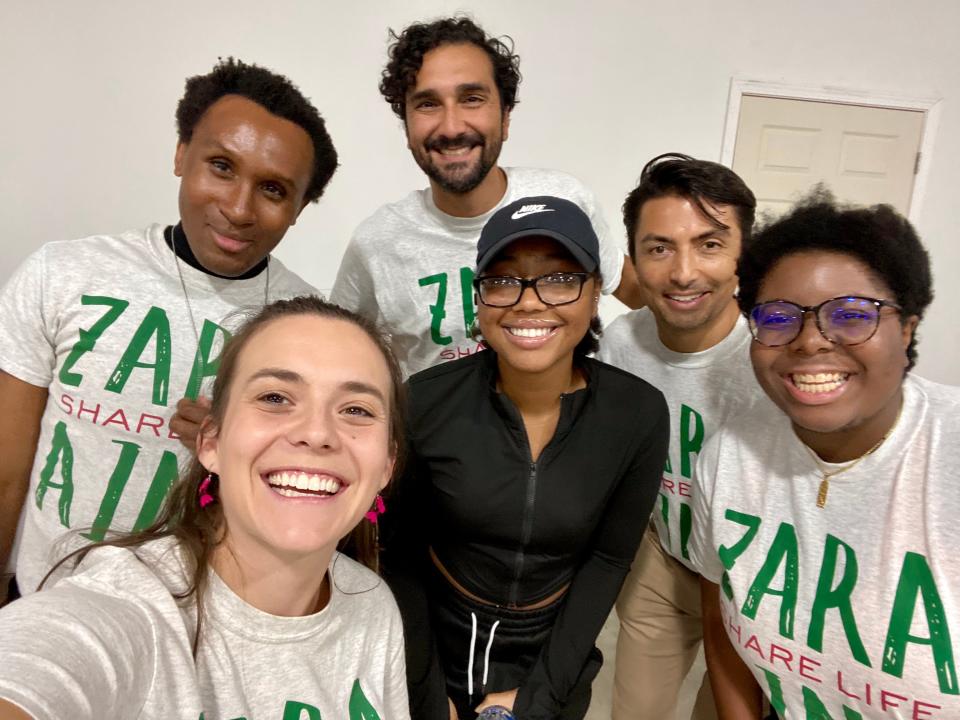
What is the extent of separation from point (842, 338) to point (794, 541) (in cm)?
44

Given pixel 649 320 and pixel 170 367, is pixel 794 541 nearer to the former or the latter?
pixel 649 320

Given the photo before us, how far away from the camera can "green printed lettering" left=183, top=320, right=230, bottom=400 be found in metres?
1.39

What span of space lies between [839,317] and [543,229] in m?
0.60

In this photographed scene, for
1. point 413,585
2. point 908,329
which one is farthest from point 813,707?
point 413,585

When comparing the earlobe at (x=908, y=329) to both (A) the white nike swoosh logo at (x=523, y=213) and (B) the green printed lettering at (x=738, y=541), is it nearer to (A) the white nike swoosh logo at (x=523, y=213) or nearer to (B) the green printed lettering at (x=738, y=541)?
(B) the green printed lettering at (x=738, y=541)

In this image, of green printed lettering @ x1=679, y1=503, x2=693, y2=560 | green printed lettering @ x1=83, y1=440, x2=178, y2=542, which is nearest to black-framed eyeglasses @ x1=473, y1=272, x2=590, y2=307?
green printed lettering @ x1=679, y1=503, x2=693, y2=560

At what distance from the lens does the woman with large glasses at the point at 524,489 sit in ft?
4.06

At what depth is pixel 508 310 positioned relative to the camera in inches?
48.5

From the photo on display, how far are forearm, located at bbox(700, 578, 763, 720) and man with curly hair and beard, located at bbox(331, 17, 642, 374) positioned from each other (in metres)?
1.08

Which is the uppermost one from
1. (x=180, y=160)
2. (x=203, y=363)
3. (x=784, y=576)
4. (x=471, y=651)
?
(x=180, y=160)

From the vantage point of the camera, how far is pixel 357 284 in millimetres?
2068

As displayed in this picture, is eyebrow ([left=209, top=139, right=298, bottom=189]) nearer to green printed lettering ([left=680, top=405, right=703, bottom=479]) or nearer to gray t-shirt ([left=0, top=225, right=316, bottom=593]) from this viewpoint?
gray t-shirt ([left=0, top=225, right=316, bottom=593])

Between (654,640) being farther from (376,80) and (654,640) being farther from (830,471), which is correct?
(376,80)

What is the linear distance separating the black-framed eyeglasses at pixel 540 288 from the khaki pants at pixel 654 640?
1.05 metres
